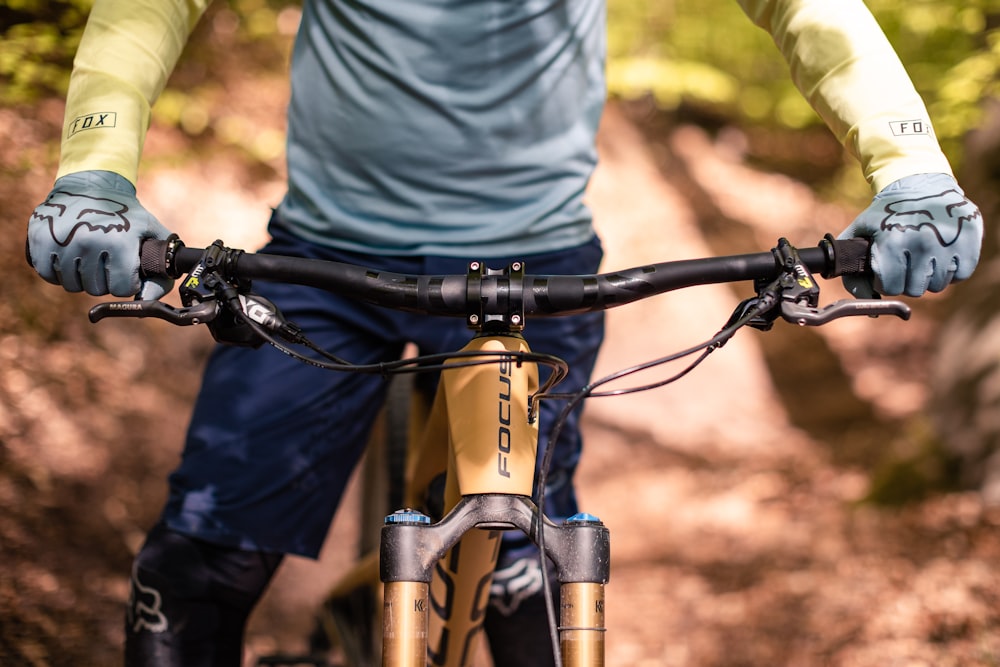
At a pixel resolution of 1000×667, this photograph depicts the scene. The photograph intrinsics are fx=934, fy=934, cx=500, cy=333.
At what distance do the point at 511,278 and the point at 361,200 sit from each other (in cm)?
62

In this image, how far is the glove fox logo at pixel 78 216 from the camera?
138 centimetres

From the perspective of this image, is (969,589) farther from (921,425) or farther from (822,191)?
(822,191)

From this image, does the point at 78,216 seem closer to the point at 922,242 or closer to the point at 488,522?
the point at 488,522

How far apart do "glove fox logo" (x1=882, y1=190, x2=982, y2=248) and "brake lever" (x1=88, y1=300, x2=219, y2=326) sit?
1023 mm

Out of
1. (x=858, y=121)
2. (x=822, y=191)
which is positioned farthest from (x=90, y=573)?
(x=822, y=191)

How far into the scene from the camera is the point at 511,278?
4.55 ft

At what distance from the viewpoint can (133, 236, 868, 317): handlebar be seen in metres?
1.38

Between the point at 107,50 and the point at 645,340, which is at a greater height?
the point at 645,340

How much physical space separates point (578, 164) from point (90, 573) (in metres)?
2.57

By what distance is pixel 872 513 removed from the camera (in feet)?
15.9

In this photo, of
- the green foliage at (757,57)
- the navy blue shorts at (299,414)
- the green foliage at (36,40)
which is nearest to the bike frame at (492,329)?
the navy blue shorts at (299,414)

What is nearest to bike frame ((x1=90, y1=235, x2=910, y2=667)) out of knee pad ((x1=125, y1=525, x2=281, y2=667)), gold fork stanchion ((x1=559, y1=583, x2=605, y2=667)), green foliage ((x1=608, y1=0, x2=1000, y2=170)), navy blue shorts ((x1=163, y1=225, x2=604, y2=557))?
gold fork stanchion ((x1=559, y1=583, x2=605, y2=667))

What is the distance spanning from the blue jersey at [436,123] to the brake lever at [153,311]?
56 cm

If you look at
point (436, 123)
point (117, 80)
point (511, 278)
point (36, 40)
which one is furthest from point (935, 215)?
point (36, 40)
